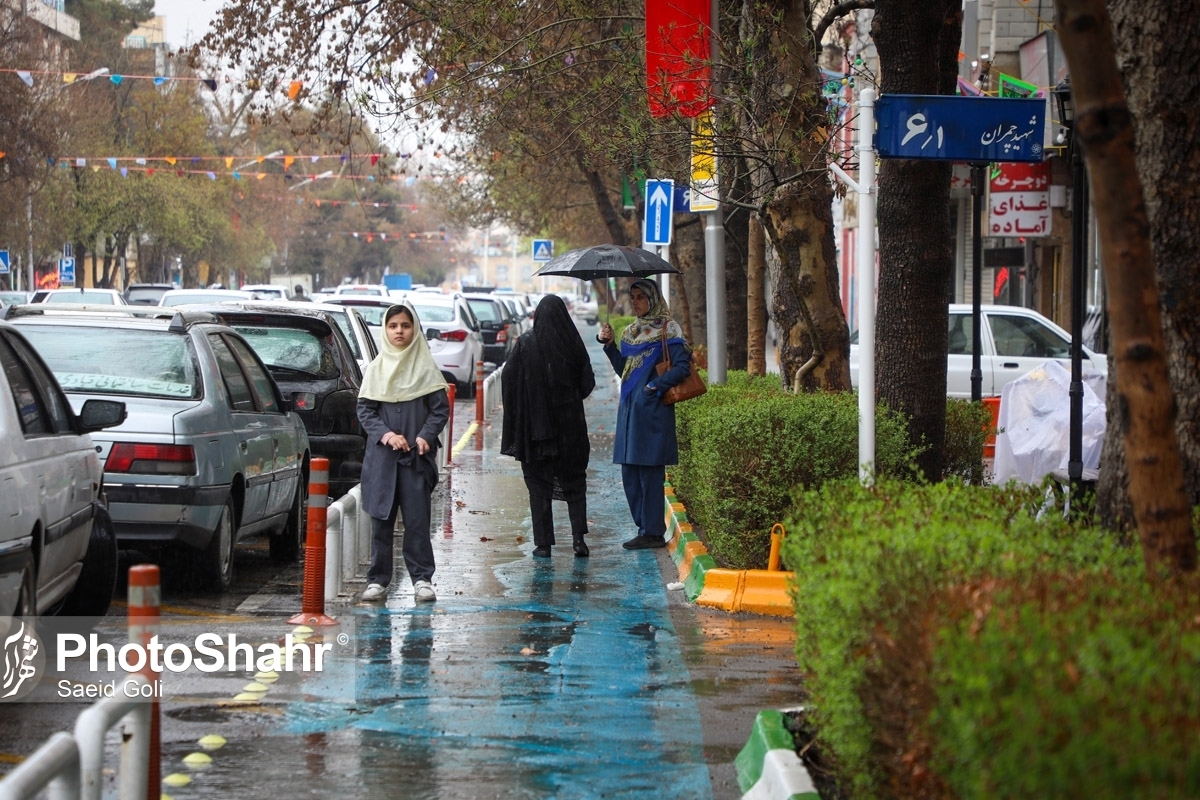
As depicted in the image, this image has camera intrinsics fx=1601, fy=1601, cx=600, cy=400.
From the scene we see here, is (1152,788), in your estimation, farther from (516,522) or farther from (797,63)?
(516,522)

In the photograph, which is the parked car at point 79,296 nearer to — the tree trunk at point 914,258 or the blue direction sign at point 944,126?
the tree trunk at point 914,258

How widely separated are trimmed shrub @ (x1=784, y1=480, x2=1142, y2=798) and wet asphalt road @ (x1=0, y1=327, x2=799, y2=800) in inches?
39.5

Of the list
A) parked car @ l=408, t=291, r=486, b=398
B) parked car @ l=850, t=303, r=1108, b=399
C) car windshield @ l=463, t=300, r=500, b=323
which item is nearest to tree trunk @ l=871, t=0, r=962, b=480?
parked car @ l=850, t=303, r=1108, b=399

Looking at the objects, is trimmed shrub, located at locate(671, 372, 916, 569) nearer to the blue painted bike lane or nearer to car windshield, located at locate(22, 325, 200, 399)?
the blue painted bike lane

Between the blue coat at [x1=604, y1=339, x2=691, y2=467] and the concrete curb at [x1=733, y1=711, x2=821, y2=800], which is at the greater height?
the blue coat at [x1=604, y1=339, x2=691, y2=467]

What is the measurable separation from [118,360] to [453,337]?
63.0ft

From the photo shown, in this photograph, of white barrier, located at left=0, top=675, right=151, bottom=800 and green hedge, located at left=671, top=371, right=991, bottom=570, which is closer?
white barrier, located at left=0, top=675, right=151, bottom=800

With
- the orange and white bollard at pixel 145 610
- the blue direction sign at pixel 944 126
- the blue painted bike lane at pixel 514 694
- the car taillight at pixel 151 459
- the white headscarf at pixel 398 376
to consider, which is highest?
the blue direction sign at pixel 944 126

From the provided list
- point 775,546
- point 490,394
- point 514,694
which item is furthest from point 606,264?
point 490,394

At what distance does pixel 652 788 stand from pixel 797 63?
7.31 meters

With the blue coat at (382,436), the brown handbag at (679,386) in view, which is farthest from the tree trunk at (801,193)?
the blue coat at (382,436)

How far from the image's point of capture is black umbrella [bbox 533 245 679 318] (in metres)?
12.2

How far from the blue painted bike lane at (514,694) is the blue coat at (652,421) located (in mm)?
722

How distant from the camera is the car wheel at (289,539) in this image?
11.3 m
